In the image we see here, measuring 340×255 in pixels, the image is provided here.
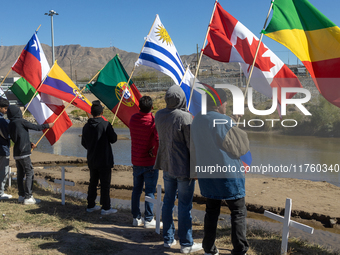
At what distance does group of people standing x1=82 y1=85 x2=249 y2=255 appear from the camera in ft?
11.4

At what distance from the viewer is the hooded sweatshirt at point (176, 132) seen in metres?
3.92

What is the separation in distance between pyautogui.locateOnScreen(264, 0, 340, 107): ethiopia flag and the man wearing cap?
1921 millimetres

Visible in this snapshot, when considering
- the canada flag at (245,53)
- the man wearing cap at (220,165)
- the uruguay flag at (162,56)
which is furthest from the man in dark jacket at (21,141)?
the man wearing cap at (220,165)

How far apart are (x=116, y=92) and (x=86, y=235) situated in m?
3.17

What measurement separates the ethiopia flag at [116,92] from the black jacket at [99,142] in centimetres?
138

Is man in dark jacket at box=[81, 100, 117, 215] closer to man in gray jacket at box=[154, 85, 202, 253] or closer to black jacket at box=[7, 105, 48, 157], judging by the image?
black jacket at box=[7, 105, 48, 157]

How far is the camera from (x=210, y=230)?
145 inches

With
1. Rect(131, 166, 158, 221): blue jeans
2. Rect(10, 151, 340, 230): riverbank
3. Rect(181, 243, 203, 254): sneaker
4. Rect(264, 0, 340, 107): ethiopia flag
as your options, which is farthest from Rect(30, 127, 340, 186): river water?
Rect(181, 243, 203, 254): sneaker

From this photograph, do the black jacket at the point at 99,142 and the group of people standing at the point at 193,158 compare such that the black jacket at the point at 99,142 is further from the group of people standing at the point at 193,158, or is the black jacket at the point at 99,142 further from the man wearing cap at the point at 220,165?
the man wearing cap at the point at 220,165

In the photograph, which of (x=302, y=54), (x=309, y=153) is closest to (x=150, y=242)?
(x=302, y=54)

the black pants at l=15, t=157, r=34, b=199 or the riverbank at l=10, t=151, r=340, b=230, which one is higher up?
the black pants at l=15, t=157, r=34, b=199

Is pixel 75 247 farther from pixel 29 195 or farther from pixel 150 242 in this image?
pixel 29 195

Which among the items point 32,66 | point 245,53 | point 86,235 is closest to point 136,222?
point 86,235

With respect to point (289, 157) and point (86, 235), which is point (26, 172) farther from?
point (289, 157)
